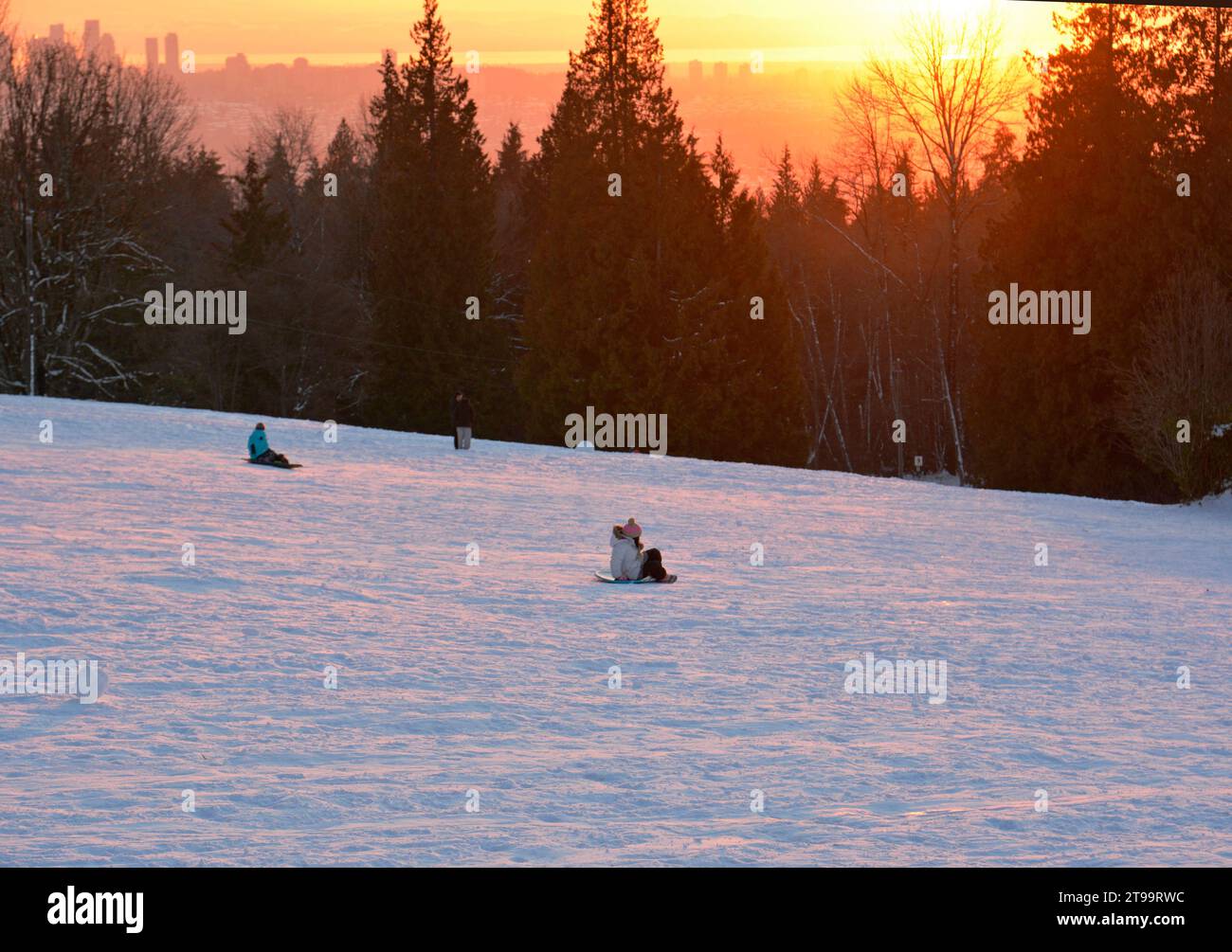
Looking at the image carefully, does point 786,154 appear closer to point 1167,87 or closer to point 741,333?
point 741,333

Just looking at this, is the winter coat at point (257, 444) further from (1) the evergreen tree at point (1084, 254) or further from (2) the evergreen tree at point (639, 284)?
(2) the evergreen tree at point (639, 284)

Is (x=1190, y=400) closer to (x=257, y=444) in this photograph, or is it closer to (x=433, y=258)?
(x=257, y=444)

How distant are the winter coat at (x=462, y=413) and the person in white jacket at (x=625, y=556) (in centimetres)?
1608

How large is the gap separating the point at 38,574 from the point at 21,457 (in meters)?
11.6

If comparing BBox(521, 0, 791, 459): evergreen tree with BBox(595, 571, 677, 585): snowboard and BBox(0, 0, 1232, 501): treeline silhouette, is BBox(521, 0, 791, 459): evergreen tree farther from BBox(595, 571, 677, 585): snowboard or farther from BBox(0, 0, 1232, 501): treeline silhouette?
BBox(595, 571, 677, 585): snowboard

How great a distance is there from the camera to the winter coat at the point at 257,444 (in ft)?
87.5

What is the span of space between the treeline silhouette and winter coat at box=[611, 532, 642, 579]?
51.2 feet

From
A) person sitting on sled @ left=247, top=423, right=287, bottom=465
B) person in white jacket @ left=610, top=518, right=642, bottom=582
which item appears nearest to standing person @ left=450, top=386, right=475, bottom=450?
person sitting on sled @ left=247, top=423, right=287, bottom=465

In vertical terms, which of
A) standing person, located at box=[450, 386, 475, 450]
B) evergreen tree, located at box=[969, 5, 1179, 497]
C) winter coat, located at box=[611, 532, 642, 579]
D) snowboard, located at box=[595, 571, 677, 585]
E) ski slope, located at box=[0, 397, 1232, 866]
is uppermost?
evergreen tree, located at box=[969, 5, 1179, 497]

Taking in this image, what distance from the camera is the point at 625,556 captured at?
15922 millimetres

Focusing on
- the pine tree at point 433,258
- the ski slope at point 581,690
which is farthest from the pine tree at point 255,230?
the ski slope at point 581,690

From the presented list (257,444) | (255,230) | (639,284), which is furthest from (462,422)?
(255,230)

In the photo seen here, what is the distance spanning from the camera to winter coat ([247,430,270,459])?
87.5 feet

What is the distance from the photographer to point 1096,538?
74.0ft
